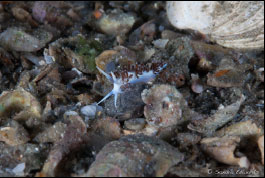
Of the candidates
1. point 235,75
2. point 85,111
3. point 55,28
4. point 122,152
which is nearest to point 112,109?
point 85,111

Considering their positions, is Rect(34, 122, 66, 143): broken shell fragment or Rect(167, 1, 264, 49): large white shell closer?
Rect(34, 122, 66, 143): broken shell fragment

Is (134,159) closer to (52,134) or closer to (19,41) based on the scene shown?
(52,134)

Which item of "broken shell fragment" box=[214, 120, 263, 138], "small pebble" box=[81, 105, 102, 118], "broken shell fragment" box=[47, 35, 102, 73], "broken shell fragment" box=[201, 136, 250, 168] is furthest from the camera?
"broken shell fragment" box=[47, 35, 102, 73]

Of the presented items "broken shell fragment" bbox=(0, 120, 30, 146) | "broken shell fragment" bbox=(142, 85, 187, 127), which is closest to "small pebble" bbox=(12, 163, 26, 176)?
"broken shell fragment" bbox=(0, 120, 30, 146)

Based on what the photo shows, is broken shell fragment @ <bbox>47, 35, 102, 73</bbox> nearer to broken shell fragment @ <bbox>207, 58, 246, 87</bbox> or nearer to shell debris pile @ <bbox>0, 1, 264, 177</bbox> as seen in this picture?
shell debris pile @ <bbox>0, 1, 264, 177</bbox>

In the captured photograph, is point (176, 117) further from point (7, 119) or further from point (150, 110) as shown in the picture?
point (7, 119)

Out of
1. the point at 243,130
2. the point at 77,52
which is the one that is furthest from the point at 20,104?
the point at 243,130

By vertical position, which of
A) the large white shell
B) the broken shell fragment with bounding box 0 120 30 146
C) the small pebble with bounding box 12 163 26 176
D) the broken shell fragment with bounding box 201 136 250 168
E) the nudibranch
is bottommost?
the small pebble with bounding box 12 163 26 176
